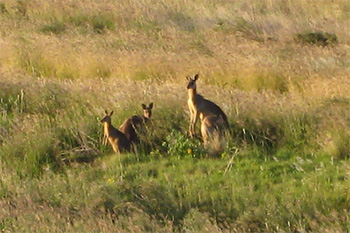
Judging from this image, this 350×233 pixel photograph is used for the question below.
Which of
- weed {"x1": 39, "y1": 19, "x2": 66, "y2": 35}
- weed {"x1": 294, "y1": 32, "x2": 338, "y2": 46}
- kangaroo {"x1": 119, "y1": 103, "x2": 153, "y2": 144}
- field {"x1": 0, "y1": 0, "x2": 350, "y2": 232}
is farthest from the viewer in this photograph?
weed {"x1": 39, "y1": 19, "x2": 66, "y2": 35}

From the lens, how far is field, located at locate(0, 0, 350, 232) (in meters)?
7.49

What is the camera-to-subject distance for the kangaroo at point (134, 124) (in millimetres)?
9641

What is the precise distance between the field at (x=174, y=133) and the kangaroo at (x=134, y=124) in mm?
132

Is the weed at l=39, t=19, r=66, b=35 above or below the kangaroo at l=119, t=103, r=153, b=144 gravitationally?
above

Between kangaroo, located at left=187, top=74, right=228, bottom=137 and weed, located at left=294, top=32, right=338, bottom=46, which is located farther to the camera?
weed, located at left=294, top=32, right=338, bottom=46

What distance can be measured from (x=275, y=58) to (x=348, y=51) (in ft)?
6.61

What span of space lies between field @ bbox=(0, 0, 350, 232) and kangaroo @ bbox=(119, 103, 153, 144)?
0.43 ft

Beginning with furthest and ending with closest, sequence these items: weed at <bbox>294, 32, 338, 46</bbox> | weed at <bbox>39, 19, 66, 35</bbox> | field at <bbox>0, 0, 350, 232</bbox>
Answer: weed at <bbox>39, 19, 66, 35</bbox> < weed at <bbox>294, 32, 338, 46</bbox> < field at <bbox>0, 0, 350, 232</bbox>

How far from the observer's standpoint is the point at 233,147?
9.37 m

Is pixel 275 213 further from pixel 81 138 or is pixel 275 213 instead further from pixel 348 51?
pixel 348 51

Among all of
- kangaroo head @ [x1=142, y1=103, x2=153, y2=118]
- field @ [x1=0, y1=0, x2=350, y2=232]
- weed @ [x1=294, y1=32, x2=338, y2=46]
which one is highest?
kangaroo head @ [x1=142, y1=103, x2=153, y2=118]

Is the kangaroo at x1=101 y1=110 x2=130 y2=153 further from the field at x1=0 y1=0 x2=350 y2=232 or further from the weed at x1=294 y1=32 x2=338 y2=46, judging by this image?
the weed at x1=294 y1=32 x2=338 y2=46

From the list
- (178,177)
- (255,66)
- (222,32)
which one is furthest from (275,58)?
(178,177)

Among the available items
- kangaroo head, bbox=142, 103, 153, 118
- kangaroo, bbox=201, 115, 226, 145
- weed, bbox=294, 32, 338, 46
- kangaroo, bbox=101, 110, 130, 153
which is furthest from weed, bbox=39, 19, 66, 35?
kangaroo, bbox=201, 115, 226, 145
